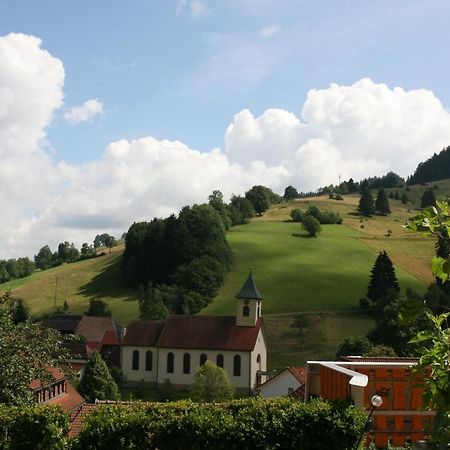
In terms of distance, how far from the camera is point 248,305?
251 feet

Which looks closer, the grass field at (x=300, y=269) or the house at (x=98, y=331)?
the house at (x=98, y=331)

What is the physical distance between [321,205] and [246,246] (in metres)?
56.4

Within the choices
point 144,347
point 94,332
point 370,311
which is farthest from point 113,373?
point 370,311

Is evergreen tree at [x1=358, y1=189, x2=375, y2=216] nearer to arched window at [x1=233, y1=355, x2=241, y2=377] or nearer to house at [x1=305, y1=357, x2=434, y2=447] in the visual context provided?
arched window at [x1=233, y1=355, x2=241, y2=377]

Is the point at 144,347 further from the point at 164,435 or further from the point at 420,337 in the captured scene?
the point at 420,337

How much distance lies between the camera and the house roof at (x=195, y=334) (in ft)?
249

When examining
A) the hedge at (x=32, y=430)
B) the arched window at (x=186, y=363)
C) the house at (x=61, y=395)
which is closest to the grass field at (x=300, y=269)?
the arched window at (x=186, y=363)

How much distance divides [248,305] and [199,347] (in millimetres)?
7977

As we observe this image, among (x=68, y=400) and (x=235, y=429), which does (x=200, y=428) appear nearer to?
(x=235, y=429)

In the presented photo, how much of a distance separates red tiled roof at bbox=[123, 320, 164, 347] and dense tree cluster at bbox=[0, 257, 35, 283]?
89602 mm

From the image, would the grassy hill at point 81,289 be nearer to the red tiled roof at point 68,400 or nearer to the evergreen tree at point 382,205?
the red tiled roof at point 68,400

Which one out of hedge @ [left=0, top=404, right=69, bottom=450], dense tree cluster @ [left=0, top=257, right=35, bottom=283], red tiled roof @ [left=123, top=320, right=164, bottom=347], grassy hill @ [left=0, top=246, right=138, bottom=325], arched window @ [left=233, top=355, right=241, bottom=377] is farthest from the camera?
dense tree cluster @ [left=0, top=257, right=35, bottom=283]

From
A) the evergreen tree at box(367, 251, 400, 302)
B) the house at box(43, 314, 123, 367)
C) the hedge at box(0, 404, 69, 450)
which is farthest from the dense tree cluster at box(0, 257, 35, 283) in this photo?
the hedge at box(0, 404, 69, 450)

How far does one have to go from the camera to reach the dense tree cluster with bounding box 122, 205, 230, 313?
10800 centimetres
